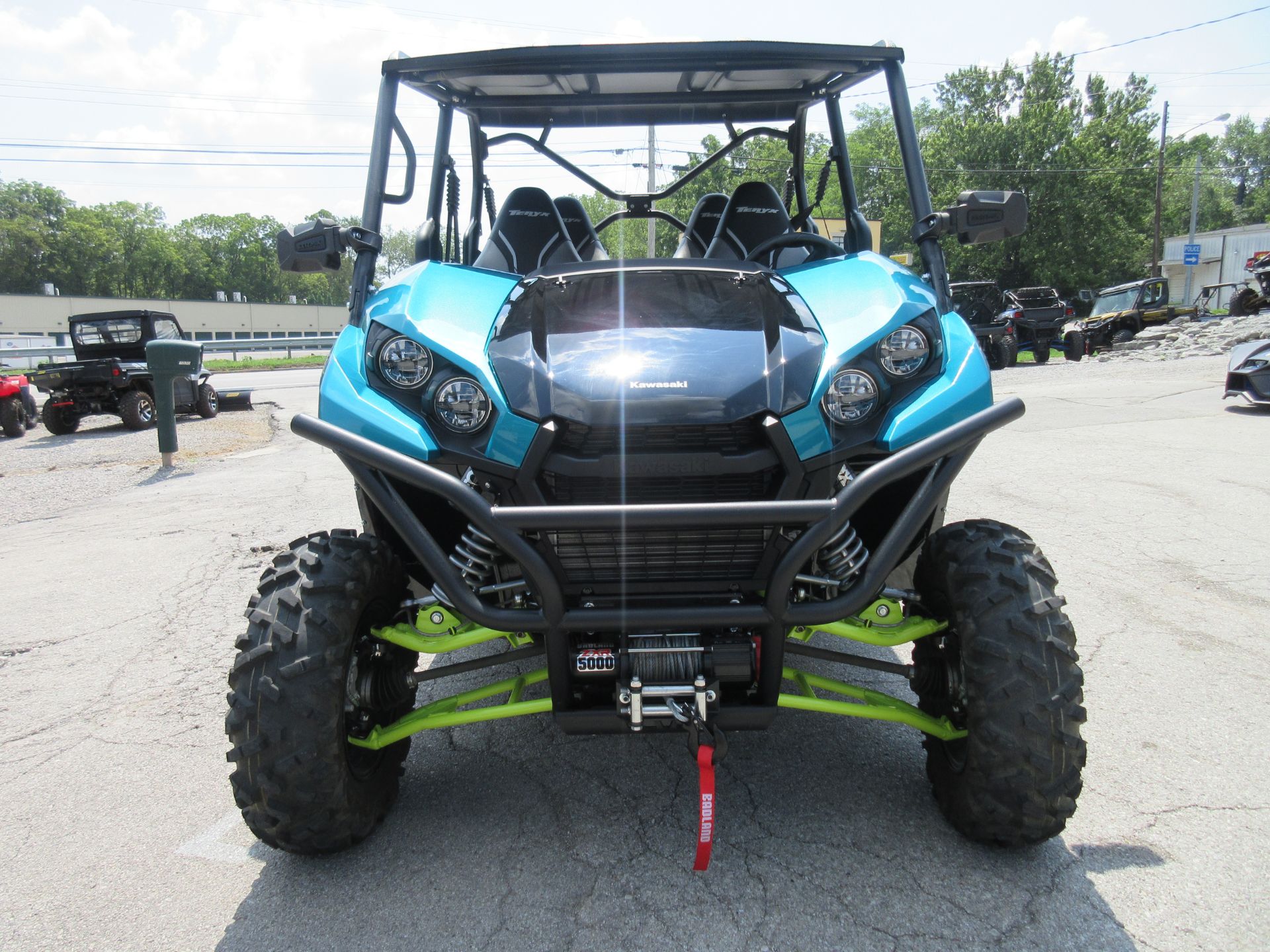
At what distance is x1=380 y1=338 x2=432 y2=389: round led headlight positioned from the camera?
2.42 metres

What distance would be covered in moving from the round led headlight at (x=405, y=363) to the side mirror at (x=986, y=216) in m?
1.73

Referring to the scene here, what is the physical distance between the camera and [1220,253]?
167 feet

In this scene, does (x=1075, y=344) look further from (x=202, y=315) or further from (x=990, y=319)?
(x=202, y=315)

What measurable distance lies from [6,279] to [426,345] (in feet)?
297

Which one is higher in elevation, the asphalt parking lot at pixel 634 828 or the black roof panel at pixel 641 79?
the black roof panel at pixel 641 79

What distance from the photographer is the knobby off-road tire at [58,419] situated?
1319cm

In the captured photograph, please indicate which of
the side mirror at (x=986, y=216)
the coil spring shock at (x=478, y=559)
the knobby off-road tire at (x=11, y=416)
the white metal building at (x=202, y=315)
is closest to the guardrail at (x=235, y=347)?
the knobby off-road tire at (x=11, y=416)

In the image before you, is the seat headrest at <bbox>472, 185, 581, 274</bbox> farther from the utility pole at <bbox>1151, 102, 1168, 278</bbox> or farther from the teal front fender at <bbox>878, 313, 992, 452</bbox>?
the utility pole at <bbox>1151, 102, 1168, 278</bbox>

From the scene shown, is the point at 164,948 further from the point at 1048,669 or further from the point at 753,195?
the point at 753,195

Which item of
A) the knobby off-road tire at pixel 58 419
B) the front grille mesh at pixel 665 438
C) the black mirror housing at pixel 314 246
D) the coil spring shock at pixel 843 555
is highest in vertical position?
the black mirror housing at pixel 314 246

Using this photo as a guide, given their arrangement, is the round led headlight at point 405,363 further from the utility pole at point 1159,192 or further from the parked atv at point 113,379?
the utility pole at point 1159,192

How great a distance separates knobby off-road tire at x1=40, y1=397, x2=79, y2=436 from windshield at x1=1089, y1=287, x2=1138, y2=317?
24561mm

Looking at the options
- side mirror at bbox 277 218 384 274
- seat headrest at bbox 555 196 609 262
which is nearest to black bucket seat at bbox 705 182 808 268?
seat headrest at bbox 555 196 609 262

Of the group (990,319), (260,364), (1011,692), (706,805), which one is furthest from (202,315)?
(1011,692)
